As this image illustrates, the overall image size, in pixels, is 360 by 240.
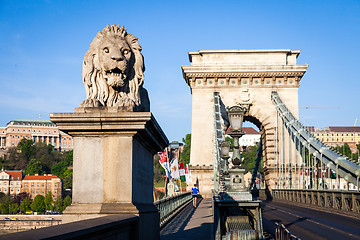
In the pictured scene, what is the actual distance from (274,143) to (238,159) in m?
36.4

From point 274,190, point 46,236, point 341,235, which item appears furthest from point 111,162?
point 274,190

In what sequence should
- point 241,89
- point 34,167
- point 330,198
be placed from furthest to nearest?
point 34,167 → point 241,89 → point 330,198

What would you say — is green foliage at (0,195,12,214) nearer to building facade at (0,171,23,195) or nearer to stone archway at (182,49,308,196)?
building facade at (0,171,23,195)

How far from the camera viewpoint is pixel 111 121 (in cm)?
539

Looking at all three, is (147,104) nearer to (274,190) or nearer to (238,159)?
(238,159)

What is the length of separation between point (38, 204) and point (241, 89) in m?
114

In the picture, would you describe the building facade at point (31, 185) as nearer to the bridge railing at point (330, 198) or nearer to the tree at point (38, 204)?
the tree at point (38, 204)

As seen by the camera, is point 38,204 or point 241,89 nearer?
point 241,89

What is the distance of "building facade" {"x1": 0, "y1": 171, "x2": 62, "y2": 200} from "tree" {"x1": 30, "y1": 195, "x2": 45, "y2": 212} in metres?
9.01

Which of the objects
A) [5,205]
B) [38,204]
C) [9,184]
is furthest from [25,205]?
[9,184]

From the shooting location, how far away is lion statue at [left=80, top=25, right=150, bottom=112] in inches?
225

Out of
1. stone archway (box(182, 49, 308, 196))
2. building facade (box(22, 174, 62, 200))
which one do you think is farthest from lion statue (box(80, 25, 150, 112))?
building facade (box(22, 174, 62, 200))

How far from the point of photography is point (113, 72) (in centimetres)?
583

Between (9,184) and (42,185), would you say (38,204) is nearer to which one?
(42,185)
